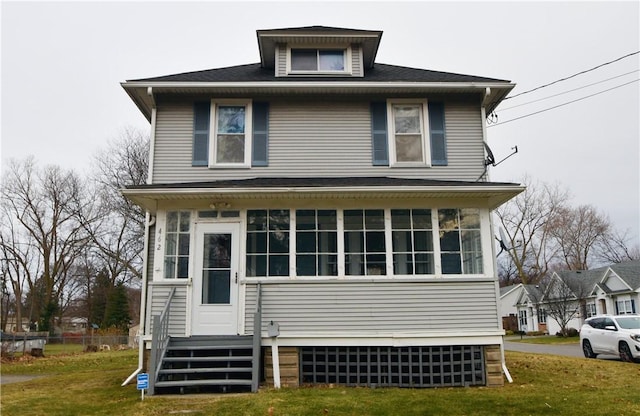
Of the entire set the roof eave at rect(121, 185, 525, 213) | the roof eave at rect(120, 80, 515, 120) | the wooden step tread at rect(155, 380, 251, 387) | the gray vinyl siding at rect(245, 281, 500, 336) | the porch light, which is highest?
the roof eave at rect(120, 80, 515, 120)

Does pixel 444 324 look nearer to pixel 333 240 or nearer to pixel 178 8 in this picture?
pixel 333 240

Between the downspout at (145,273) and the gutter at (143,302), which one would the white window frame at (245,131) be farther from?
the gutter at (143,302)

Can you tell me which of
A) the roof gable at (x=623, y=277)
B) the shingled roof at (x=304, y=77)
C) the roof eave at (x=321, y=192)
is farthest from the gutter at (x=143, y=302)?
the roof gable at (x=623, y=277)

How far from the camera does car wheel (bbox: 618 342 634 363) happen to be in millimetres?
13789

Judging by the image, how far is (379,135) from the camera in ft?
34.0

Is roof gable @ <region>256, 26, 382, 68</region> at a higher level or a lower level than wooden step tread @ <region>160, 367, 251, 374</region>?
higher

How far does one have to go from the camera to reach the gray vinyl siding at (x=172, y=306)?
8.98m

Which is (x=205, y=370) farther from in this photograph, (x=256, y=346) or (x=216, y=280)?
(x=216, y=280)

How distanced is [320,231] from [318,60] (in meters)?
4.18

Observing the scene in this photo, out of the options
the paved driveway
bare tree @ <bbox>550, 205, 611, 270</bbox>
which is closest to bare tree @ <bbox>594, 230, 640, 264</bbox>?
bare tree @ <bbox>550, 205, 611, 270</bbox>

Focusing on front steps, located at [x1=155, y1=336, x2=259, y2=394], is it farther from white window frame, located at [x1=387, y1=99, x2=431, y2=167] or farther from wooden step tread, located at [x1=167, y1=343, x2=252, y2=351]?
white window frame, located at [x1=387, y1=99, x2=431, y2=167]

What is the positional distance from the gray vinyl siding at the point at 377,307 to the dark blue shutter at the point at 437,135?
8.49 feet

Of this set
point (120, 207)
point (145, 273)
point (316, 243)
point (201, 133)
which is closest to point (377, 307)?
point (316, 243)

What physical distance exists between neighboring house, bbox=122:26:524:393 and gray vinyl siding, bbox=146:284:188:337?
1.0 inches
